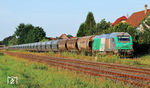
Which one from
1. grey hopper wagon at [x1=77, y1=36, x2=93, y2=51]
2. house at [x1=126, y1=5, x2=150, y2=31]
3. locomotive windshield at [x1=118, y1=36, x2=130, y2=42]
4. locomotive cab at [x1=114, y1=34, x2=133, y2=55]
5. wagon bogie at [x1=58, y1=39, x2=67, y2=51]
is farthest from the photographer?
house at [x1=126, y1=5, x2=150, y2=31]

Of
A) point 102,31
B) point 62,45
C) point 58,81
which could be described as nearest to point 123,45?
point 58,81

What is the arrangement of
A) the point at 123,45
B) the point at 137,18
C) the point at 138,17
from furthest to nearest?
the point at 138,17, the point at 137,18, the point at 123,45

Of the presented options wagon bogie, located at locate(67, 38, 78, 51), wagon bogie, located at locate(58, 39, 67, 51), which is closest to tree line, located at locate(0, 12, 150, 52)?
wagon bogie, located at locate(67, 38, 78, 51)

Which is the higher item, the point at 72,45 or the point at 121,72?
the point at 72,45

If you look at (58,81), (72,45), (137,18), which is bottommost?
(58,81)

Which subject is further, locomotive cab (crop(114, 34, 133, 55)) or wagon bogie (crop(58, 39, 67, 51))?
wagon bogie (crop(58, 39, 67, 51))

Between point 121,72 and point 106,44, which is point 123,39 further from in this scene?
point 121,72

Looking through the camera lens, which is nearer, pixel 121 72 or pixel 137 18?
pixel 121 72

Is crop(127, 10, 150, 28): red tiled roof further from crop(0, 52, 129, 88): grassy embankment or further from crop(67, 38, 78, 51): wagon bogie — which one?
crop(0, 52, 129, 88): grassy embankment

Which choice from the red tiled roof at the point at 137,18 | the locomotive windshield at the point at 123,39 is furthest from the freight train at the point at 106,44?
the red tiled roof at the point at 137,18

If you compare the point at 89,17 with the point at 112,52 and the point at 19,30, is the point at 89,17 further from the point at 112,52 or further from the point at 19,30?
the point at 19,30

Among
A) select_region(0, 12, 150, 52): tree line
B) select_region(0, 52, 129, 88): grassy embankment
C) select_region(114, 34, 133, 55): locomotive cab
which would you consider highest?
select_region(0, 12, 150, 52): tree line

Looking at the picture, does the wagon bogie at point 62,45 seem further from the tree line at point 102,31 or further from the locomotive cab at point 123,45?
the locomotive cab at point 123,45

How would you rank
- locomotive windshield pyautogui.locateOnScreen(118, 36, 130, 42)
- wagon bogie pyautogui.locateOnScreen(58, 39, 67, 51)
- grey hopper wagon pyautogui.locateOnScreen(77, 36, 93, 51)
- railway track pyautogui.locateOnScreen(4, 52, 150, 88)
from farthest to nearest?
wagon bogie pyautogui.locateOnScreen(58, 39, 67, 51) < grey hopper wagon pyautogui.locateOnScreen(77, 36, 93, 51) < locomotive windshield pyautogui.locateOnScreen(118, 36, 130, 42) < railway track pyautogui.locateOnScreen(4, 52, 150, 88)
